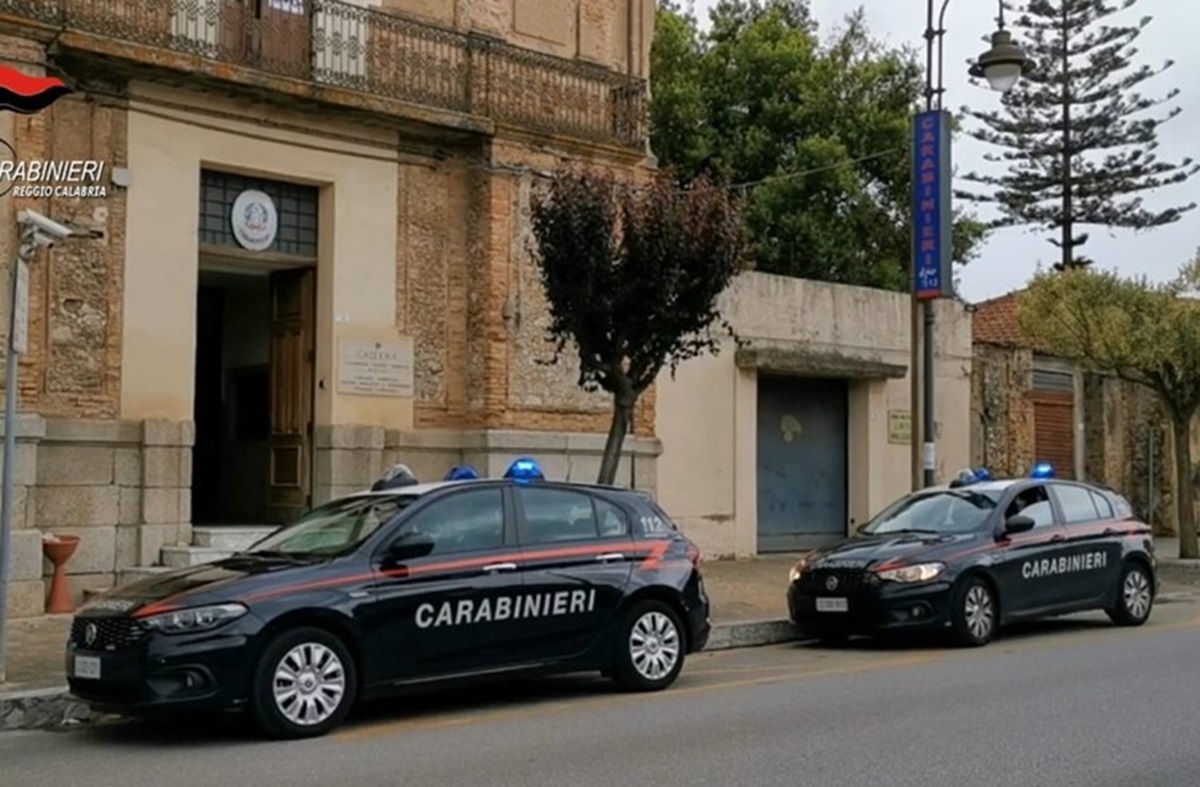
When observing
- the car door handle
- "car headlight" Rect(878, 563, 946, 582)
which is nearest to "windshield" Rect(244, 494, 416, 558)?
the car door handle

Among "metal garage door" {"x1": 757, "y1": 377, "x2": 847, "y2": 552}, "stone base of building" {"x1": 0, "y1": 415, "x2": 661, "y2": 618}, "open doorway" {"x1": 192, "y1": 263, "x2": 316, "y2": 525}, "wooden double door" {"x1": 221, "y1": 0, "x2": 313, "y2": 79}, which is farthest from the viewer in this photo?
"metal garage door" {"x1": 757, "y1": 377, "x2": 847, "y2": 552}

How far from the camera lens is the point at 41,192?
569 inches

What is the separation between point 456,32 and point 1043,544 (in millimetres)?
8942

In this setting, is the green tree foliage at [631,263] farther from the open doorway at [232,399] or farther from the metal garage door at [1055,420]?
the metal garage door at [1055,420]

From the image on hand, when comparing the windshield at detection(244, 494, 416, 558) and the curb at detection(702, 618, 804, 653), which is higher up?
the windshield at detection(244, 494, 416, 558)

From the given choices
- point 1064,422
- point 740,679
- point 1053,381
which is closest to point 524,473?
point 740,679

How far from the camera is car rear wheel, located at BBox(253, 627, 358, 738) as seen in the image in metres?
8.91

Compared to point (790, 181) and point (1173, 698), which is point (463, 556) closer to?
point (1173, 698)

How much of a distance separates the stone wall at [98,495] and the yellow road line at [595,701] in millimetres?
5788

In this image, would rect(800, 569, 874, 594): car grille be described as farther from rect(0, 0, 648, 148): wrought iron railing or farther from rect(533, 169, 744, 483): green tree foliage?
rect(0, 0, 648, 148): wrought iron railing

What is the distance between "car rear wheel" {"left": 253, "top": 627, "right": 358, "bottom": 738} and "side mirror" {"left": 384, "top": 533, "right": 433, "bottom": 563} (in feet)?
2.23

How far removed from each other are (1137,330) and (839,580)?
9.63 metres

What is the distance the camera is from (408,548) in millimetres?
9672

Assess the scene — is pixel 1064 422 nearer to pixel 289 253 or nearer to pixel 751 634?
pixel 751 634
